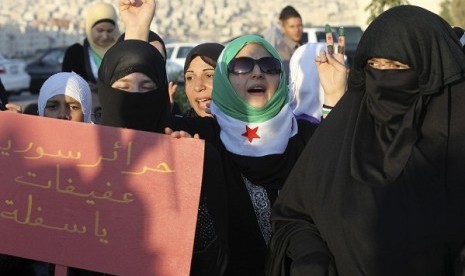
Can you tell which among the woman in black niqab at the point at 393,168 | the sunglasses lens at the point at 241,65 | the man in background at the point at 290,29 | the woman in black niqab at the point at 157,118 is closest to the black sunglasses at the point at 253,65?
the sunglasses lens at the point at 241,65

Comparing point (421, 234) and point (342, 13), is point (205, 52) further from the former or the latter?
point (342, 13)

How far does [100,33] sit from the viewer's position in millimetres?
7246

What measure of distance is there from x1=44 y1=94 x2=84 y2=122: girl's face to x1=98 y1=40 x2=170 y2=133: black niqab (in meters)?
0.59

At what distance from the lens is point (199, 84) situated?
17.3 ft

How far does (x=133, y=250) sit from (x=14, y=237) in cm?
42

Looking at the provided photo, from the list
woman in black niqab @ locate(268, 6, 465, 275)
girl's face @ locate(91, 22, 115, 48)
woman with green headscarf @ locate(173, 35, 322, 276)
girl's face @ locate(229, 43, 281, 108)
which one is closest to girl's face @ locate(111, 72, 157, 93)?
woman with green headscarf @ locate(173, 35, 322, 276)

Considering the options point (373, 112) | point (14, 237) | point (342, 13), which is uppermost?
point (373, 112)

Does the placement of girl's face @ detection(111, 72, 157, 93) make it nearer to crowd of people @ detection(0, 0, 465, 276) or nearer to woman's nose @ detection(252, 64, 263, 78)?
crowd of people @ detection(0, 0, 465, 276)

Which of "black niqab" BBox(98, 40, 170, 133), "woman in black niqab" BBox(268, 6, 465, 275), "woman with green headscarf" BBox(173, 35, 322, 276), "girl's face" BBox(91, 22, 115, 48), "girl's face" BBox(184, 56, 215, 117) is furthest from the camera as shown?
"girl's face" BBox(91, 22, 115, 48)

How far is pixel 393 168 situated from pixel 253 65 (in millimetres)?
979

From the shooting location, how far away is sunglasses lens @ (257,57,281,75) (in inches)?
160

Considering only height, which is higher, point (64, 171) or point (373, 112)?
point (373, 112)

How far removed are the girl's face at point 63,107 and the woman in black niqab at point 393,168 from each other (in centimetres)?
132

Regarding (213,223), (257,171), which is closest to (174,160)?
(213,223)
